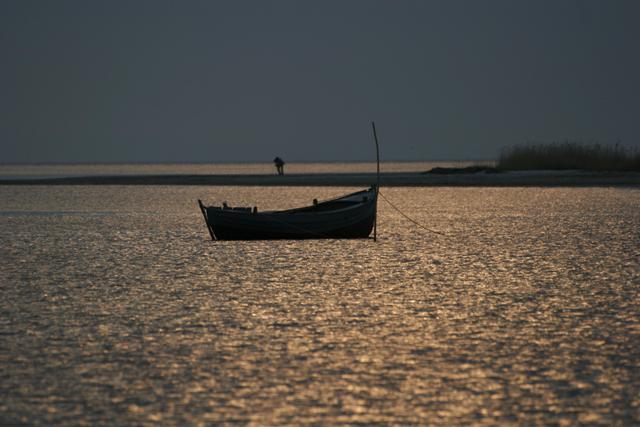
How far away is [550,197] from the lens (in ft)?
185

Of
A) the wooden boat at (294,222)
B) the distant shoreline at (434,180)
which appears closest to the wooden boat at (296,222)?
the wooden boat at (294,222)

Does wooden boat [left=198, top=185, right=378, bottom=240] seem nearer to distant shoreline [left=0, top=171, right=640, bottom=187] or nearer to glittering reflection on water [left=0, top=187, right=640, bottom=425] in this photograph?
glittering reflection on water [left=0, top=187, right=640, bottom=425]

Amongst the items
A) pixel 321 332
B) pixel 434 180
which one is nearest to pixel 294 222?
pixel 321 332

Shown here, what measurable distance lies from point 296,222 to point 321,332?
15.4m

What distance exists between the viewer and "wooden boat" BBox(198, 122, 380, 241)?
1117 inches

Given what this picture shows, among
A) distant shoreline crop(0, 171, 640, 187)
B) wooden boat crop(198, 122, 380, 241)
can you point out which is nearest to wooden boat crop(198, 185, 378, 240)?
wooden boat crop(198, 122, 380, 241)

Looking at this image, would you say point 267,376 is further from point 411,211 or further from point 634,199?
point 634,199

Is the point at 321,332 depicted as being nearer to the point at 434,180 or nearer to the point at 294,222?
the point at 294,222

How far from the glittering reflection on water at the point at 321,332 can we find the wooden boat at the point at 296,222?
0.49 meters

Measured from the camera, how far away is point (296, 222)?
2850 cm

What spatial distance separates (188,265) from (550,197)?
37.7 m

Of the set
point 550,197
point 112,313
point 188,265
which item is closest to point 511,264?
point 188,265

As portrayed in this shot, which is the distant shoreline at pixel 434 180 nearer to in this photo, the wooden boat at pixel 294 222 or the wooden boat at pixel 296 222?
the wooden boat at pixel 296 222

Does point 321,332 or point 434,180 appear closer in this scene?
point 321,332
